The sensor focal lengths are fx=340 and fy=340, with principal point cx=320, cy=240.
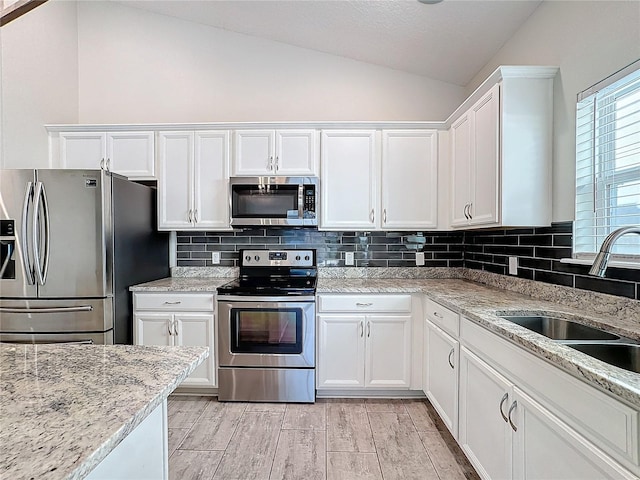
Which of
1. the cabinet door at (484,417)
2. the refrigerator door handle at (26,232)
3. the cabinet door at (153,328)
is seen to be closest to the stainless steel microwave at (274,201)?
the cabinet door at (153,328)

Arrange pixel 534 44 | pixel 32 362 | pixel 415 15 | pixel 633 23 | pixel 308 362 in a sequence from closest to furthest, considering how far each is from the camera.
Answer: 1. pixel 32 362
2. pixel 633 23
3. pixel 534 44
4. pixel 415 15
5. pixel 308 362

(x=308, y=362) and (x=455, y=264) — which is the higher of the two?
(x=455, y=264)

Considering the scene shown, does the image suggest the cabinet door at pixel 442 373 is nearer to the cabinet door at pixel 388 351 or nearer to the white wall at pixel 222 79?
the cabinet door at pixel 388 351

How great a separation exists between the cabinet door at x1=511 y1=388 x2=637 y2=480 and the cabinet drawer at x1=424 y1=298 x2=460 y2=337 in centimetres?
65

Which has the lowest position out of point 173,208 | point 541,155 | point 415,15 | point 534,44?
point 173,208

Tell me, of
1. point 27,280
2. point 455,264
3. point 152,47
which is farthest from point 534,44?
point 27,280

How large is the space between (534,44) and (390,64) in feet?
4.07

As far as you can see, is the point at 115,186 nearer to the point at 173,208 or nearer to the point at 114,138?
the point at 173,208

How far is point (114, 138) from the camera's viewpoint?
9.66 feet

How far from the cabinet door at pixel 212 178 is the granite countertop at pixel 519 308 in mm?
587

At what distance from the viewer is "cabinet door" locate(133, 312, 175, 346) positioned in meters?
2.66

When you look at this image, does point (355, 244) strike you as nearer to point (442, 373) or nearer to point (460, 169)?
point (460, 169)

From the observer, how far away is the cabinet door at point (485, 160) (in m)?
2.10

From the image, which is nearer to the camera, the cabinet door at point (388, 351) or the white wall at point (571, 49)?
the white wall at point (571, 49)
